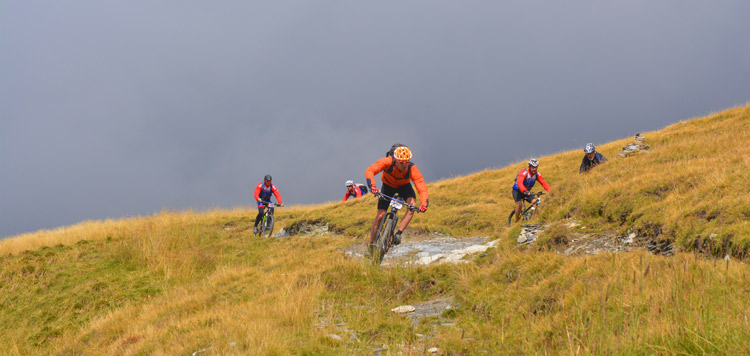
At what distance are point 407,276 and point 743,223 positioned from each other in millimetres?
5180

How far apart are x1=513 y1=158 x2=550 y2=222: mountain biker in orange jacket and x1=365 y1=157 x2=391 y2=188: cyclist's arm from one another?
6018mm

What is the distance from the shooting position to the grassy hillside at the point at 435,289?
4305mm

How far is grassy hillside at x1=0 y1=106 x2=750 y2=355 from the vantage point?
14.1 ft

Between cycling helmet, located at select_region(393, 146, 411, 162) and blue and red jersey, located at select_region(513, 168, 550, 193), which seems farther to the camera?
blue and red jersey, located at select_region(513, 168, 550, 193)

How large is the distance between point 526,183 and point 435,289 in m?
7.75

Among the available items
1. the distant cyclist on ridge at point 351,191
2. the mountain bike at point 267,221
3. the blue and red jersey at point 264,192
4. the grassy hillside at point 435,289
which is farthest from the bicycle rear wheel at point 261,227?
the distant cyclist on ridge at point 351,191

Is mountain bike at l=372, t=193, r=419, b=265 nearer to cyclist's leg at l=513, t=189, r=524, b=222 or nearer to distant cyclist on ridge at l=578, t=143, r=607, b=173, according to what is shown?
cyclist's leg at l=513, t=189, r=524, b=222

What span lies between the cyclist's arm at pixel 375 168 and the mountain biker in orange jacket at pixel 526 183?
19.7 ft

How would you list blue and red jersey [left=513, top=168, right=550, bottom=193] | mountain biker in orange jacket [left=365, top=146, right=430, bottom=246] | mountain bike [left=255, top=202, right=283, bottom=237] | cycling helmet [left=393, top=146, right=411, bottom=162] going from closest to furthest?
mountain biker in orange jacket [left=365, top=146, right=430, bottom=246] → cycling helmet [left=393, top=146, right=411, bottom=162] → blue and red jersey [left=513, top=168, right=550, bottom=193] → mountain bike [left=255, top=202, right=283, bottom=237]

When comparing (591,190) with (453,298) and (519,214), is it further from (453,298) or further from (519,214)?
(453,298)

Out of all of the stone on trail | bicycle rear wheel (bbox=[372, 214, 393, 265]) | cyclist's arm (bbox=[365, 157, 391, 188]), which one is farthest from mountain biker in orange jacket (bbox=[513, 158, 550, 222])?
the stone on trail

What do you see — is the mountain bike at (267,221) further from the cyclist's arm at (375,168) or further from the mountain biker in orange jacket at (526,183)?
the cyclist's arm at (375,168)

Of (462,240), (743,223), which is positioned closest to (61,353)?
(462,240)

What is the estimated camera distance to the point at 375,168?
9.77 metres
